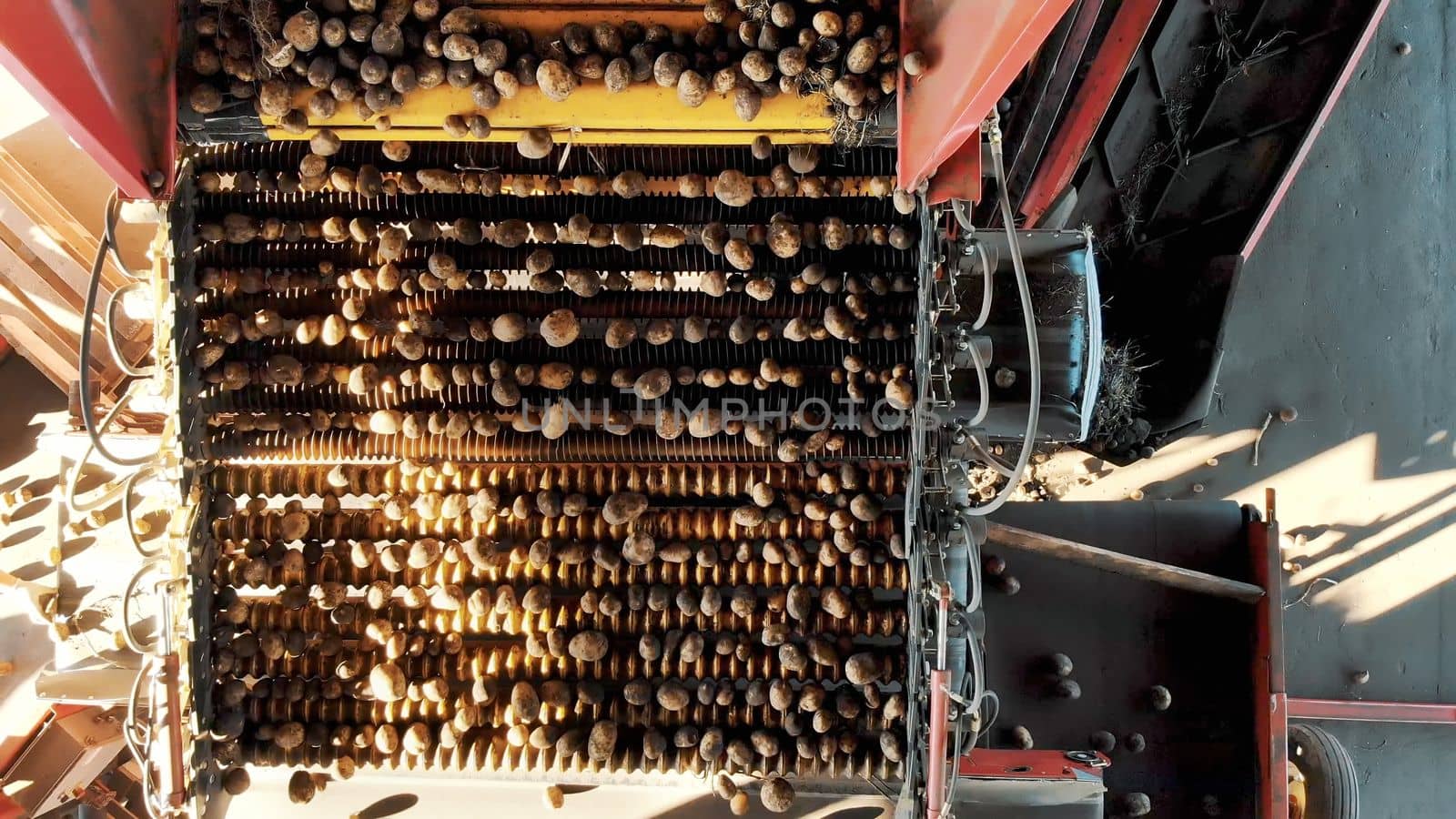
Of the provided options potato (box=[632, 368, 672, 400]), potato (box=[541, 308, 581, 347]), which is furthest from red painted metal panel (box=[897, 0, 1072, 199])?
potato (box=[541, 308, 581, 347])

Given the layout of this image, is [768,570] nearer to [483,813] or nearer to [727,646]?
[727,646]

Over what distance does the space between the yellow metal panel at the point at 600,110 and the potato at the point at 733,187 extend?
0.11 metres

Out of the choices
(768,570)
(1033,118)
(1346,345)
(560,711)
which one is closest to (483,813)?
(560,711)

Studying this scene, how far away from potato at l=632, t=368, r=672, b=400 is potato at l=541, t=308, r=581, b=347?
190 millimetres

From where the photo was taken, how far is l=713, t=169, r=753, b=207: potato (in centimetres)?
194

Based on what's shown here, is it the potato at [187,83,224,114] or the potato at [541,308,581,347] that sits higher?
the potato at [187,83,224,114]

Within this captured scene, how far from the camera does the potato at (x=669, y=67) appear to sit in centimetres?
187

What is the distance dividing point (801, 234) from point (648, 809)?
4.87 ft

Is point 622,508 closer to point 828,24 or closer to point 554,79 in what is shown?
point 554,79

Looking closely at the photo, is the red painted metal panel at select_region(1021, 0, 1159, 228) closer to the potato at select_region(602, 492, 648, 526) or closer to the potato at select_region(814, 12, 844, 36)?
the potato at select_region(814, 12, 844, 36)

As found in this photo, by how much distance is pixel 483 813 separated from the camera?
2.18 metres

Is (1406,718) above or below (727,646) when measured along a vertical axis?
below

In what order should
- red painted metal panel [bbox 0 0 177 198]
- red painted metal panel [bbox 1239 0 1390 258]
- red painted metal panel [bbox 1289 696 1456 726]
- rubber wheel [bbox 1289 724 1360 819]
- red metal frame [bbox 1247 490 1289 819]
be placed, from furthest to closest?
red painted metal panel [bbox 1289 696 1456 726] < red painted metal panel [bbox 1239 0 1390 258] < rubber wheel [bbox 1289 724 1360 819] < red metal frame [bbox 1247 490 1289 819] < red painted metal panel [bbox 0 0 177 198]

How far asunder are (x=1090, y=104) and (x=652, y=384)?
195 cm
